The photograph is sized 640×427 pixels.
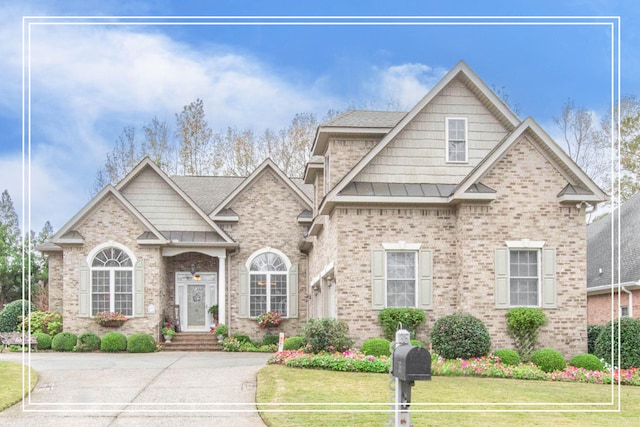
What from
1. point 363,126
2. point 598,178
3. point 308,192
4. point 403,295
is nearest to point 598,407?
point 403,295

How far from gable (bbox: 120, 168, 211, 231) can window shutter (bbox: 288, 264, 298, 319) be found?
3.21m

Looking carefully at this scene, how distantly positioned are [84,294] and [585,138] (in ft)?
52.8

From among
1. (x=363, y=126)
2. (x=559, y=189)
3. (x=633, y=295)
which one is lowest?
(x=633, y=295)

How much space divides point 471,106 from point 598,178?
3.56 meters

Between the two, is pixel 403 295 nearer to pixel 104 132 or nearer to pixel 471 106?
pixel 471 106

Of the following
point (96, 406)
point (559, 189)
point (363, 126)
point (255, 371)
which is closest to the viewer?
point (96, 406)

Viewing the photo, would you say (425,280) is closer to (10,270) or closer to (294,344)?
(294,344)

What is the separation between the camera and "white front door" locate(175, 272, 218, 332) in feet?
87.2

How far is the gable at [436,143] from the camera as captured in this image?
1852 cm

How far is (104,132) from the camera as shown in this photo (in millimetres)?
11102

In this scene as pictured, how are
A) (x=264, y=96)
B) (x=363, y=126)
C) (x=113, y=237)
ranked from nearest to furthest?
(x=264, y=96)
(x=363, y=126)
(x=113, y=237)

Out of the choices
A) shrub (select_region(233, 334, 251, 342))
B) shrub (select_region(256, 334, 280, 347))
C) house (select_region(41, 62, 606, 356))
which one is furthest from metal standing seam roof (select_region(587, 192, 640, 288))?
shrub (select_region(233, 334, 251, 342))

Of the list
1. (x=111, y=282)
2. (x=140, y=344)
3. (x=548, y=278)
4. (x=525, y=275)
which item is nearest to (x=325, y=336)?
(x=525, y=275)

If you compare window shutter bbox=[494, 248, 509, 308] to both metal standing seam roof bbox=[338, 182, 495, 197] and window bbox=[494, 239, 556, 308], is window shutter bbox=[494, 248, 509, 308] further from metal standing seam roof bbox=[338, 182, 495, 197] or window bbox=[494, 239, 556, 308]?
metal standing seam roof bbox=[338, 182, 495, 197]
